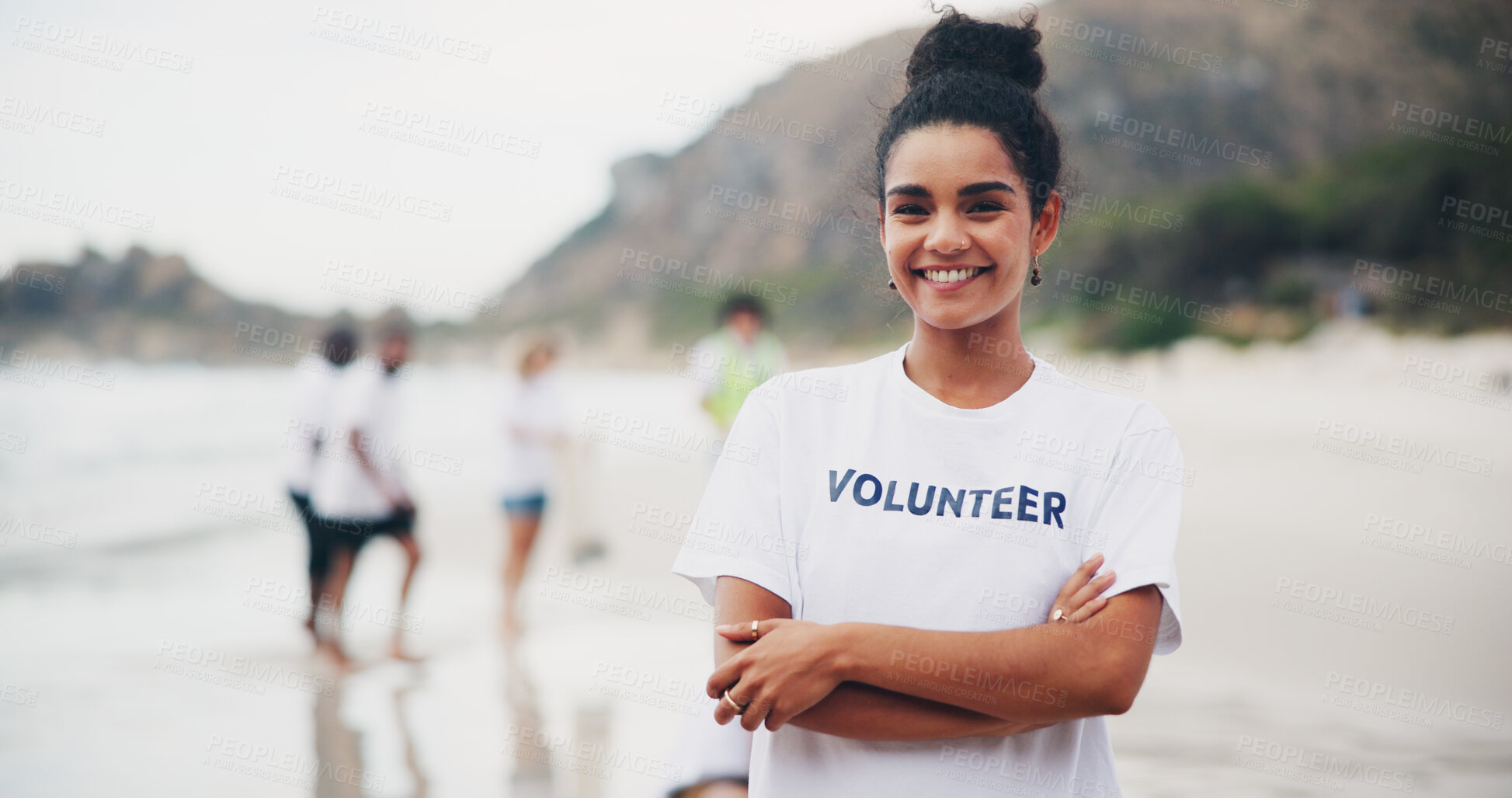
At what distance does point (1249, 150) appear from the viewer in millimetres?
58812

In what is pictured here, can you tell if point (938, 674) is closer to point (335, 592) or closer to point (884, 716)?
point (884, 716)

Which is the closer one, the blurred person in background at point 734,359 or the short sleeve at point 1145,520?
the short sleeve at point 1145,520

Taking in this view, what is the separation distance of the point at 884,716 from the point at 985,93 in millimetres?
952

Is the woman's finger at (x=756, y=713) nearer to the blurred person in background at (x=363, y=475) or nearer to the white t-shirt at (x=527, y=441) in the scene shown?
the blurred person in background at (x=363, y=475)

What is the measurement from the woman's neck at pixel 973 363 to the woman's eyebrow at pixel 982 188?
19 cm

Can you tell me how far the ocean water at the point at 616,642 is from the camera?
191 inches

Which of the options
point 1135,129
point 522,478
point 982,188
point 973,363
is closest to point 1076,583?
point 973,363

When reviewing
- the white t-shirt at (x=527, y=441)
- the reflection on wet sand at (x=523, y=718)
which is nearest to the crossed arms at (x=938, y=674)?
the reflection on wet sand at (x=523, y=718)

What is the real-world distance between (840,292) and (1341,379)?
47.3 metres

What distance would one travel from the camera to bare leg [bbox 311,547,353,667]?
6.41m

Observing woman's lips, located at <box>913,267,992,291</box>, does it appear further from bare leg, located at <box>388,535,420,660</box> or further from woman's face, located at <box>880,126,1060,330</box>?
bare leg, located at <box>388,535,420,660</box>

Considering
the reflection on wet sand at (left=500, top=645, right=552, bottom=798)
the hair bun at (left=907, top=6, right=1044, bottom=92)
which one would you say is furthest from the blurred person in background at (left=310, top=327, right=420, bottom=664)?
the hair bun at (left=907, top=6, right=1044, bottom=92)

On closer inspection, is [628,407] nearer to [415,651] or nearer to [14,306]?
[415,651]

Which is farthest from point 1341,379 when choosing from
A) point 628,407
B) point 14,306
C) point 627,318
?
point 627,318
